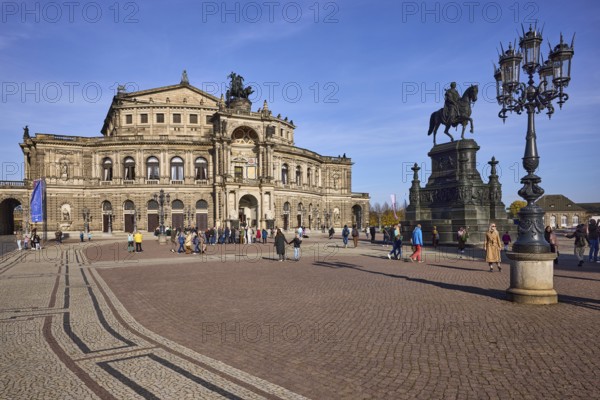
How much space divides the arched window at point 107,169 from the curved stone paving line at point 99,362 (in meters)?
52.0

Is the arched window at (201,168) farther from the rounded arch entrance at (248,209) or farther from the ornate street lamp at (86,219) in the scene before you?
the ornate street lamp at (86,219)

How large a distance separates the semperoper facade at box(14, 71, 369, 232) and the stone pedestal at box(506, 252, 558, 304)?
47.1 meters

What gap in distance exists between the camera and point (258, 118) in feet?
194

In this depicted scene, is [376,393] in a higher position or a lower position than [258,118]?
lower

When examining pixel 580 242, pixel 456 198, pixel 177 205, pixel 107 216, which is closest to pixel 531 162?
pixel 580 242

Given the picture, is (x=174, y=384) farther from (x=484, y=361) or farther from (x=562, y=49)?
(x=562, y=49)

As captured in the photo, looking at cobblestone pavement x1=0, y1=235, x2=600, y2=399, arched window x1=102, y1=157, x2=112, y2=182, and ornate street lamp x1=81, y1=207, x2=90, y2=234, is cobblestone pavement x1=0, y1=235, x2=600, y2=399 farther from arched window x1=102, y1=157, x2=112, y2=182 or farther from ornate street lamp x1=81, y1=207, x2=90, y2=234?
arched window x1=102, y1=157, x2=112, y2=182

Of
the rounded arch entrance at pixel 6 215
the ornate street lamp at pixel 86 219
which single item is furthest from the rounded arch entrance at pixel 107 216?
the rounded arch entrance at pixel 6 215

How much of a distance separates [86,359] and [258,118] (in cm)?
5522

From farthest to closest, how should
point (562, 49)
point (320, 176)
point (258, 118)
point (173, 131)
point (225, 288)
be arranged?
point (320, 176), point (173, 131), point (258, 118), point (225, 288), point (562, 49)

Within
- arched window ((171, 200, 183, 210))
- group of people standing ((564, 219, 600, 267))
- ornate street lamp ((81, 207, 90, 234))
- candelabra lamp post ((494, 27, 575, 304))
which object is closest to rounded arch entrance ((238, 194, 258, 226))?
arched window ((171, 200, 183, 210))

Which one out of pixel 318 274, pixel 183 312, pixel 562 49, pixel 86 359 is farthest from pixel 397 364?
pixel 562 49

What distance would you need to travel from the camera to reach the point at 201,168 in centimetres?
5916

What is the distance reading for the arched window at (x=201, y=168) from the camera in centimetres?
5903
